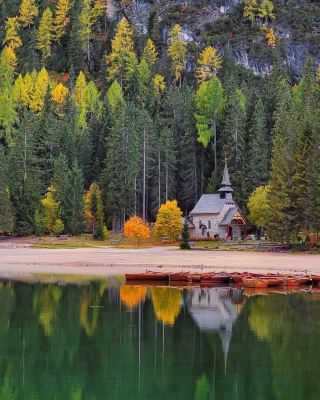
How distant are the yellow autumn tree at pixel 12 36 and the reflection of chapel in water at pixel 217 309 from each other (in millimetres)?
140615

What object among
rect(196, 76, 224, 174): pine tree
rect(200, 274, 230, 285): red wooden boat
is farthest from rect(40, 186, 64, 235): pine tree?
rect(200, 274, 230, 285): red wooden boat

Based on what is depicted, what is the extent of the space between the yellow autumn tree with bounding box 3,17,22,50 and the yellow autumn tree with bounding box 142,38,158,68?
108 ft

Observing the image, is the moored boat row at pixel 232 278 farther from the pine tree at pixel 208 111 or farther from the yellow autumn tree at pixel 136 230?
the pine tree at pixel 208 111

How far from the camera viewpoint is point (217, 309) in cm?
3853

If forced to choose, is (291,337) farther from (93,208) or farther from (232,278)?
(93,208)

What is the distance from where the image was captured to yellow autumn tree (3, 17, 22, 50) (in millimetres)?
176875

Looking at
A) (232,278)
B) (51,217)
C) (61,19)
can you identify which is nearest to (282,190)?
(232,278)

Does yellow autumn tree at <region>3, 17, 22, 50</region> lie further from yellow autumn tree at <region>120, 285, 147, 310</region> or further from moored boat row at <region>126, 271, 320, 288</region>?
yellow autumn tree at <region>120, 285, 147, 310</region>

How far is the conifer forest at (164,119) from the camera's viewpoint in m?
93.9

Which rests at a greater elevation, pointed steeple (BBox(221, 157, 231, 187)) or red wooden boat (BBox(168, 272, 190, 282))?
pointed steeple (BBox(221, 157, 231, 187))

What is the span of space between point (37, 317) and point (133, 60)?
12423cm

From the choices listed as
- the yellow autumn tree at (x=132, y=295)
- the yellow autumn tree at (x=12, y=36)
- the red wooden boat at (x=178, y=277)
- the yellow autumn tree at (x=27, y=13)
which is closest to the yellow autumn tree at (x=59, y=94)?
the yellow autumn tree at (x=12, y=36)

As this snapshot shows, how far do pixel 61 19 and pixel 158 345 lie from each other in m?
160

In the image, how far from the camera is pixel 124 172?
335 ft
